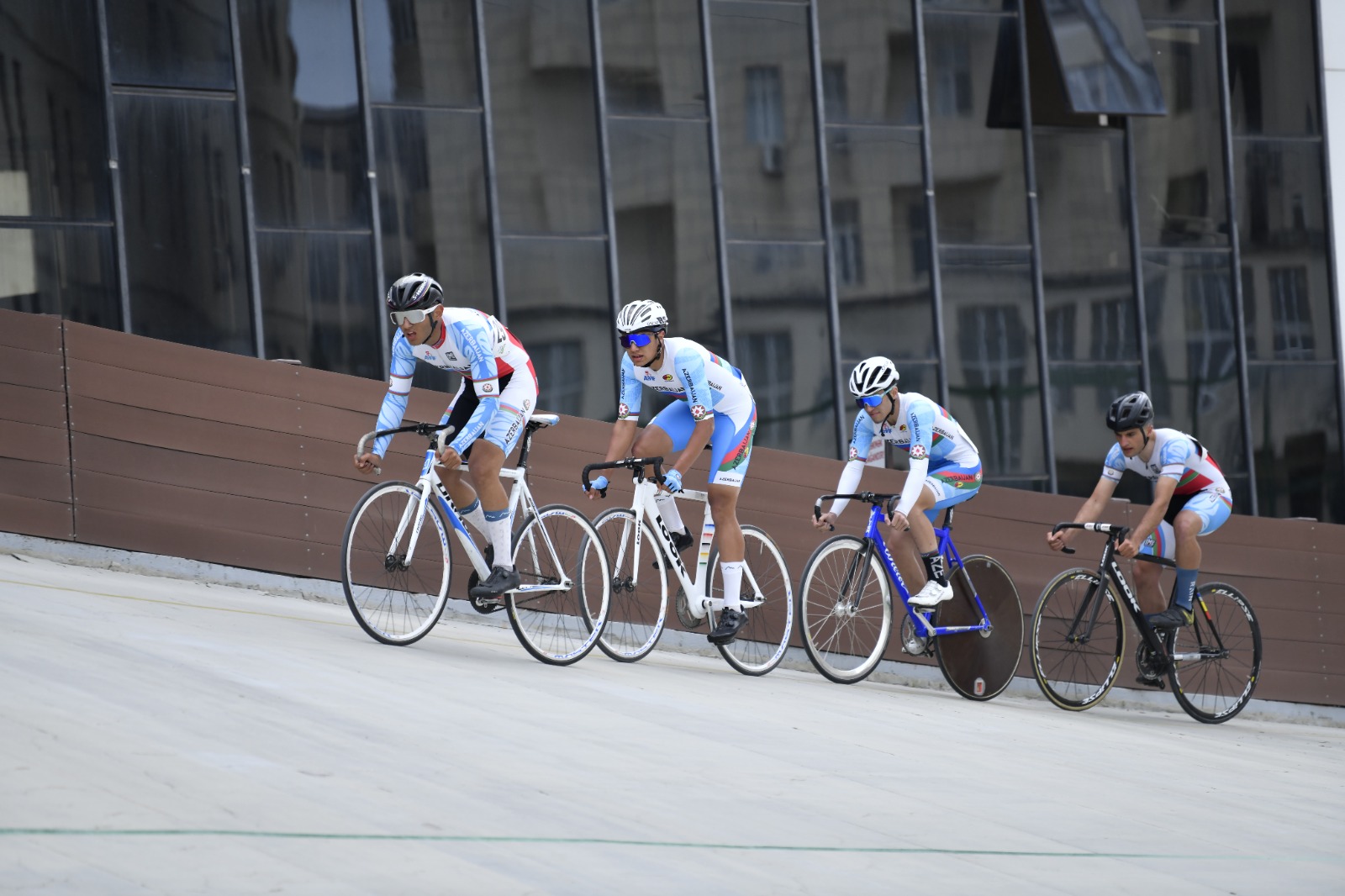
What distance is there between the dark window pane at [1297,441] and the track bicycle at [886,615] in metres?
8.85

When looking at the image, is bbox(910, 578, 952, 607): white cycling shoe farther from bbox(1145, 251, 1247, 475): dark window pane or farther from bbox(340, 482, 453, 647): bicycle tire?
bbox(1145, 251, 1247, 475): dark window pane

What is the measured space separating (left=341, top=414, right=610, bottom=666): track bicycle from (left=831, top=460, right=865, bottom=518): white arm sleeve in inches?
66.3

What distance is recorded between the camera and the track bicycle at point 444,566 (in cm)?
784

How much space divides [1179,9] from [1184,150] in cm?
157

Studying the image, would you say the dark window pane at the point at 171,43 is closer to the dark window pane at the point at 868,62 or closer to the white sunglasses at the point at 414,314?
the dark window pane at the point at 868,62

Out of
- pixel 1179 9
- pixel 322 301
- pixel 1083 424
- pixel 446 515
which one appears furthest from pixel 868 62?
pixel 446 515

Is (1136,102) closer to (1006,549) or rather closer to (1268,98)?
(1268,98)

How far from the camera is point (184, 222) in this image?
13.4 metres

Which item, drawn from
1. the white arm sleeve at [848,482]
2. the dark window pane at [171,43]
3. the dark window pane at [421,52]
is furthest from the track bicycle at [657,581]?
the dark window pane at [171,43]

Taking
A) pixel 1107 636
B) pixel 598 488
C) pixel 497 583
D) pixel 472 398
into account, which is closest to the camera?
pixel 497 583

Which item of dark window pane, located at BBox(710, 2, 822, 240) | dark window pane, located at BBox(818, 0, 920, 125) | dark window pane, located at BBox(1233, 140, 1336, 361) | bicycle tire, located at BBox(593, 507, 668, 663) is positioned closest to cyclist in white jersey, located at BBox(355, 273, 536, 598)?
bicycle tire, located at BBox(593, 507, 668, 663)

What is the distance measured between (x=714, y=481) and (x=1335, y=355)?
11.6 m

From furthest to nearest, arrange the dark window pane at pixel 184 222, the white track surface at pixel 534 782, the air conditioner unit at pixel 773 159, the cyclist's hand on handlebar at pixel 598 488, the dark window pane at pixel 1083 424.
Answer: the dark window pane at pixel 1083 424
the air conditioner unit at pixel 773 159
the dark window pane at pixel 184 222
the cyclist's hand on handlebar at pixel 598 488
the white track surface at pixel 534 782

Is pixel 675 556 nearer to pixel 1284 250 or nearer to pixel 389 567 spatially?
pixel 389 567
